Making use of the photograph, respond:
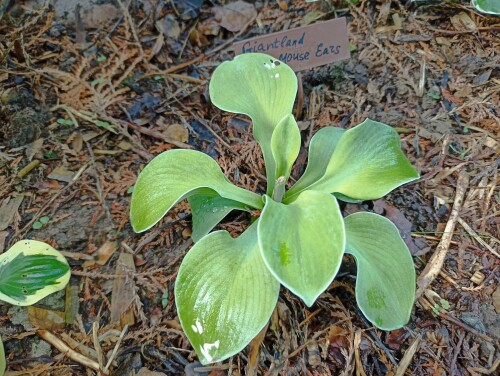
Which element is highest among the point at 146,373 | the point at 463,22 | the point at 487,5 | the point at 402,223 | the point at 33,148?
the point at 487,5

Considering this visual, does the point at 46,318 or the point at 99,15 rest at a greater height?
the point at 99,15

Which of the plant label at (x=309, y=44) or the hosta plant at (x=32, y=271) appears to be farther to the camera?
the plant label at (x=309, y=44)

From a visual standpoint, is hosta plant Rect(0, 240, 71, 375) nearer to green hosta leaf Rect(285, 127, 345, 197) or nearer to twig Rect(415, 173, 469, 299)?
green hosta leaf Rect(285, 127, 345, 197)

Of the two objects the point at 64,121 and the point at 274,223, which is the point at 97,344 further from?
the point at 64,121

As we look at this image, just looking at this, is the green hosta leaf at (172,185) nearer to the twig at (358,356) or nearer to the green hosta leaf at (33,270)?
the green hosta leaf at (33,270)

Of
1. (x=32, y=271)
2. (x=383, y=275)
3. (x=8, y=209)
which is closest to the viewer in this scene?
(x=383, y=275)

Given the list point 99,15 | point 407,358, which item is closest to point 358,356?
point 407,358

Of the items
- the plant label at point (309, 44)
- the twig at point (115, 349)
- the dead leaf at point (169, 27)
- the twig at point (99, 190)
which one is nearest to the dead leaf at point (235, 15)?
the dead leaf at point (169, 27)

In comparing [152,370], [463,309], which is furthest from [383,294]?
[152,370]
